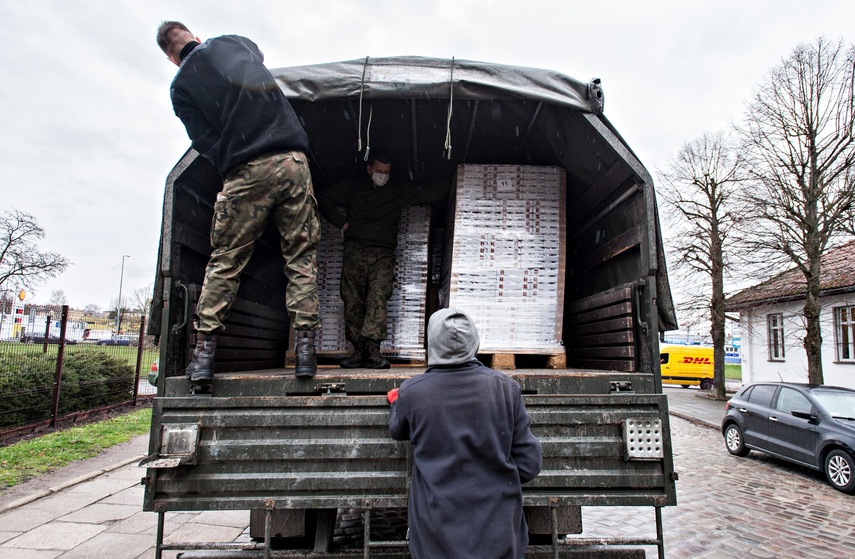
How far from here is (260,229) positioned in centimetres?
334

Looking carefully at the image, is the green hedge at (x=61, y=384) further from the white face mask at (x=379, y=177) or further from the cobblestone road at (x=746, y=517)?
the cobblestone road at (x=746, y=517)

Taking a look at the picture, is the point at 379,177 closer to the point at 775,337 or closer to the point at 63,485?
the point at 63,485

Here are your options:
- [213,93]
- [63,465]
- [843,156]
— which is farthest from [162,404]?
[843,156]

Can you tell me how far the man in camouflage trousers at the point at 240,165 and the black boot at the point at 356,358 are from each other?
1.07 metres

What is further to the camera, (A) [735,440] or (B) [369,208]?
(A) [735,440]

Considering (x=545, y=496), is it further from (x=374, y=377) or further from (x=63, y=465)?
(x=63, y=465)

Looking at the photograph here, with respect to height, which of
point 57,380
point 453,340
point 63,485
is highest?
point 453,340

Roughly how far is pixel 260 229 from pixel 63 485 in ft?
20.0

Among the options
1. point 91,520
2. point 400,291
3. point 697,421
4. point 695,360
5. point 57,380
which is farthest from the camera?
point 695,360

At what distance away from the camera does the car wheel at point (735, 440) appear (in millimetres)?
11031

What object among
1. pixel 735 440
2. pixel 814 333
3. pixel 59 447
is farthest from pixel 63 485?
pixel 814 333

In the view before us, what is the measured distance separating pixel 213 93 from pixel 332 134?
1.31m

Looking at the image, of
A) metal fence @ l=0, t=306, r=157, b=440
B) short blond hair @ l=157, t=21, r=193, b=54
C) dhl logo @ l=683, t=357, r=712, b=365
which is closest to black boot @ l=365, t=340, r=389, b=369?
short blond hair @ l=157, t=21, r=193, b=54

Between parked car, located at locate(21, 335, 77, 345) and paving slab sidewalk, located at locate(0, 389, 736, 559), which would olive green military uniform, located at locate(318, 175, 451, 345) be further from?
parked car, located at locate(21, 335, 77, 345)
